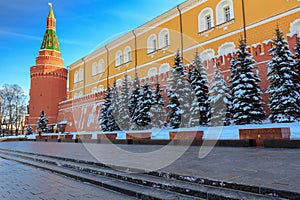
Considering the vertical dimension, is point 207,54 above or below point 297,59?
above

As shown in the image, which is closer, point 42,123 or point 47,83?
point 42,123

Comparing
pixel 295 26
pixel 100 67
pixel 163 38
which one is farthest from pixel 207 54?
pixel 100 67

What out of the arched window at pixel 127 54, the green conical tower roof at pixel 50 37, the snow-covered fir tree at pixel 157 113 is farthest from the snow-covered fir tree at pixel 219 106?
the green conical tower roof at pixel 50 37

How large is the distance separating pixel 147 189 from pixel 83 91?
2911cm

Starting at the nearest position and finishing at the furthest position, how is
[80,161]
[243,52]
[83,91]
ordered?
[80,161], [243,52], [83,91]

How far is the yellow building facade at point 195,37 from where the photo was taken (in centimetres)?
1385

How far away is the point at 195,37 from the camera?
18.4m

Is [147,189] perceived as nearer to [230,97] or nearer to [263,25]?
[230,97]

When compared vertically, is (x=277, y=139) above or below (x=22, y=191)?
above

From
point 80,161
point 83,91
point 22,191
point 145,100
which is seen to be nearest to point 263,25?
point 145,100

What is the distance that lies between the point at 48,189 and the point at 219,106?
9605 mm

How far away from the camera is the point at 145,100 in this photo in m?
15.4

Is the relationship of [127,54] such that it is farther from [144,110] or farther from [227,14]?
[144,110]

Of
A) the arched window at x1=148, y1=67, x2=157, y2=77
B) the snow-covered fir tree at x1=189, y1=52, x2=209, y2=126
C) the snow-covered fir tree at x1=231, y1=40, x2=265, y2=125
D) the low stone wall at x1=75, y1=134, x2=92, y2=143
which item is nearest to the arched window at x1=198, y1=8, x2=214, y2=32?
the arched window at x1=148, y1=67, x2=157, y2=77
